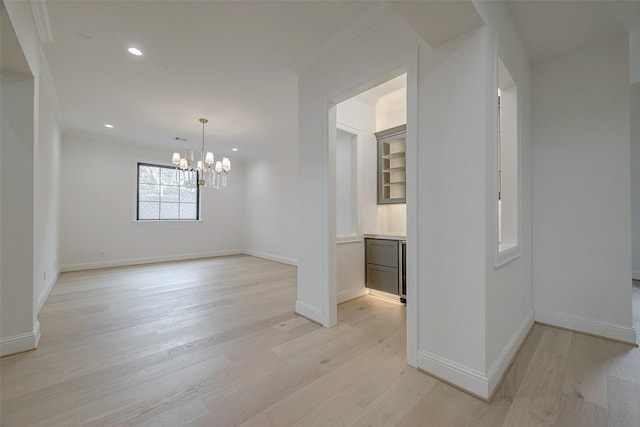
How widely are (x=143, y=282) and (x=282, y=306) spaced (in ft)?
9.00

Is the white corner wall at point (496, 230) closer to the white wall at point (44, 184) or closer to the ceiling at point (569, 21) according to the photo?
the ceiling at point (569, 21)

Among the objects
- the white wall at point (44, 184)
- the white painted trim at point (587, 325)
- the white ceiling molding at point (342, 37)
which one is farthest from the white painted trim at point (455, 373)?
the white wall at point (44, 184)

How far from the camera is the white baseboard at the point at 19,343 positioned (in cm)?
203

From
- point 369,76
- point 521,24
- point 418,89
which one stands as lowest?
point 418,89

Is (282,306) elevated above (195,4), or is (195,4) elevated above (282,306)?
(195,4)

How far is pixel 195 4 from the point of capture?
2043 mm

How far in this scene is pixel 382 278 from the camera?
3.37m

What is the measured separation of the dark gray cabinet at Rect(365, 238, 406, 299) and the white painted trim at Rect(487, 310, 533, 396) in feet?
3.84

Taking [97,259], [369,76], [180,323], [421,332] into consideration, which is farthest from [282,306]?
[97,259]

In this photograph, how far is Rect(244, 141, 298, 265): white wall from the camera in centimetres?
603

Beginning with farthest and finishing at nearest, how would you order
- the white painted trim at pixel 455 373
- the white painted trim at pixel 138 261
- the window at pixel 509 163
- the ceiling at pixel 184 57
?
the white painted trim at pixel 138 261
the window at pixel 509 163
the ceiling at pixel 184 57
the white painted trim at pixel 455 373

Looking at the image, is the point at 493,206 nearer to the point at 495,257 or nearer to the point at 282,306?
the point at 495,257

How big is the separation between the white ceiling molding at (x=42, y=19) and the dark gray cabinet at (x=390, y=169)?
11.2 ft

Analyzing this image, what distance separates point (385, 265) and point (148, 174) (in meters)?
5.96
